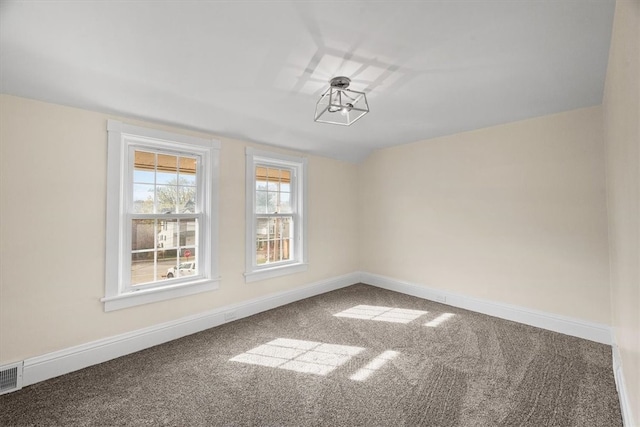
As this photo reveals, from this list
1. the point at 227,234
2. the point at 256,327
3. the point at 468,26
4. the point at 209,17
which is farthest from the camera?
the point at 227,234

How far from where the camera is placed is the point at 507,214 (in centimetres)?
335

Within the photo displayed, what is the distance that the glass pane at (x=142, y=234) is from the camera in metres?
2.75

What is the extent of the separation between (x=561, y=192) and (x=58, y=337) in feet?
16.1

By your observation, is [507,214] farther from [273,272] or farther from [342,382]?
[273,272]

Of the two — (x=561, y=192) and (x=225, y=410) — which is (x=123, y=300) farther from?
(x=561, y=192)

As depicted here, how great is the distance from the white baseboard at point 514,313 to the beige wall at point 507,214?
0.23 feet

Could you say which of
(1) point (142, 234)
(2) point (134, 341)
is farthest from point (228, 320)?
(1) point (142, 234)

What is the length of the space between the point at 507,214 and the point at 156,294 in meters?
3.99

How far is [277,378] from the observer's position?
7.18 feet

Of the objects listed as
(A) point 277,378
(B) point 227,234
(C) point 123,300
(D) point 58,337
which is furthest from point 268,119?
(D) point 58,337

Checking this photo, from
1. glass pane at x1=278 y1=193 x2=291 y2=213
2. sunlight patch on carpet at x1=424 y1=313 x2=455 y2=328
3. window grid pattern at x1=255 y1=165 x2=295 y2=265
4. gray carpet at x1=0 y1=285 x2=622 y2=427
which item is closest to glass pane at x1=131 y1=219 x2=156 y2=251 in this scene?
gray carpet at x1=0 y1=285 x2=622 y2=427

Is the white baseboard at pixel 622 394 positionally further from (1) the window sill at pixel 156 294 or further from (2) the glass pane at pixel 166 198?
(2) the glass pane at pixel 166 198

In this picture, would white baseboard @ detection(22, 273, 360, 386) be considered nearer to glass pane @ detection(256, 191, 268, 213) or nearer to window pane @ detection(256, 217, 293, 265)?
window pane @ detection(256, 217, 293, 265)

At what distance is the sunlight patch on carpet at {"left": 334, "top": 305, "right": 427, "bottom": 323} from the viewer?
3389 mm
